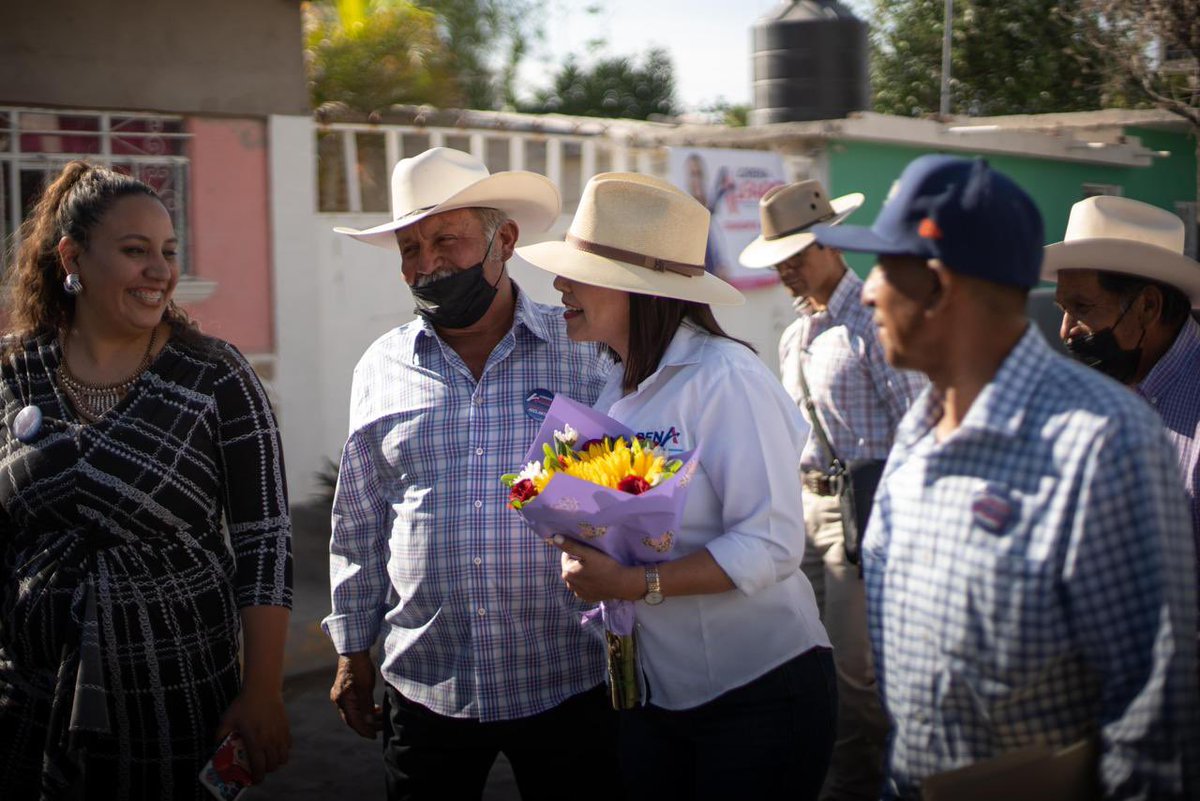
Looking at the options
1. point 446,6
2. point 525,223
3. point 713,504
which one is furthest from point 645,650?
point 446,6

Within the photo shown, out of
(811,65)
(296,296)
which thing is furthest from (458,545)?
(811,65)

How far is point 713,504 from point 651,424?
24 cm

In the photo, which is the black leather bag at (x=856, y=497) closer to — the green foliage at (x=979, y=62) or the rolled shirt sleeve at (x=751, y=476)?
the rolled shirt sleeve at (x=751, y=476)

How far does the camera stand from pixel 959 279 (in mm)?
2170

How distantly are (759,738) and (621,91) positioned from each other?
30887mm

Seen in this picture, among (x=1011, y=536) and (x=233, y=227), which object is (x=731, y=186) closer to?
(x=233, y=227)

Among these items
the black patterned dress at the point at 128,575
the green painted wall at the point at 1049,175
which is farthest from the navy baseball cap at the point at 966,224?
Answer: the green painted wall at the point at 1049,175

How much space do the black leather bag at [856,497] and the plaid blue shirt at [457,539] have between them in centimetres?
179

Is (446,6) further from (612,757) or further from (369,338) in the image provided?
(612,757)

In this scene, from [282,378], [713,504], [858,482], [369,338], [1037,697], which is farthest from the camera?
[369,338]

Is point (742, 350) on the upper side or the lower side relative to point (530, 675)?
upper

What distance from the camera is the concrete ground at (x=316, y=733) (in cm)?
524

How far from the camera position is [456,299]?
3.52 metres

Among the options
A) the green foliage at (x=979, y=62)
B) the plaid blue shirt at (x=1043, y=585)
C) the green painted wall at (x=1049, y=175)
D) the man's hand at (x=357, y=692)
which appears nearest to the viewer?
the plaid blue shirt at (x=1043, y=585)
